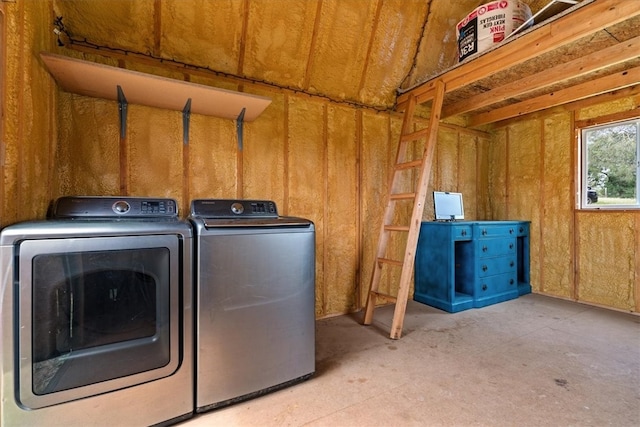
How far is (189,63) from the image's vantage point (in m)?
2.21

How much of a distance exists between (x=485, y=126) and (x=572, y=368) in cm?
312

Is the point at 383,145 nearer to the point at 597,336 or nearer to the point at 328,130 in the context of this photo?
the point at 328,130

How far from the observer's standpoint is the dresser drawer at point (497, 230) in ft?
10.4

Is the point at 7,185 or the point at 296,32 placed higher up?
the point at 296,32

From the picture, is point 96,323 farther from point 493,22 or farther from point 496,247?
point 496,247

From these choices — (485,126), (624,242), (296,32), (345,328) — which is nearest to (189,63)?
(296,32)

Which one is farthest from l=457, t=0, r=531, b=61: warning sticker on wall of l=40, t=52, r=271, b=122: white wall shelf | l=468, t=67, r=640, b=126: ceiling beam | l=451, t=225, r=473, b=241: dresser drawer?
l=40, t=52, r=271, b=122: white wall shelf

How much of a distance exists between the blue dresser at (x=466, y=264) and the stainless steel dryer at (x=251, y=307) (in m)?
1.90

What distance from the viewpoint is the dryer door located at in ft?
3.77

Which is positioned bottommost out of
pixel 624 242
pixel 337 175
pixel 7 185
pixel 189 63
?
pixel 624 242

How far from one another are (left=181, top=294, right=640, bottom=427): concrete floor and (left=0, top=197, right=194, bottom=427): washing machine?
12.5 inches

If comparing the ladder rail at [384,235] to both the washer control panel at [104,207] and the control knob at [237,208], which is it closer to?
the control knob at [237,208]

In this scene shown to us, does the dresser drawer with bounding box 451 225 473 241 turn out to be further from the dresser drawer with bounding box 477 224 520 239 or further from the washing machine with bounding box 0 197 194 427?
the washing machine with bounding box 0 197 194 427

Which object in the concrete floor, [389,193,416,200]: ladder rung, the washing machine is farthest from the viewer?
[389,193,416,200]: ladder rung
